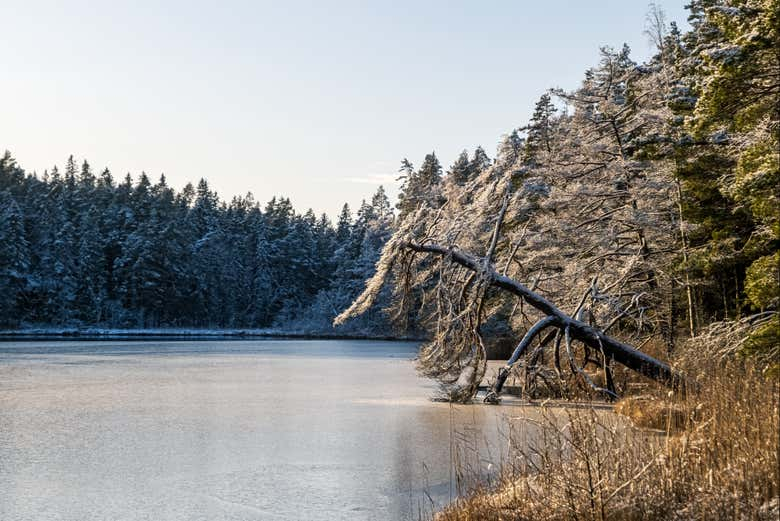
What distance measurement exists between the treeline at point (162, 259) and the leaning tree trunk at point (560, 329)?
150 ft

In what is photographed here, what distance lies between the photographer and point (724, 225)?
621 inches

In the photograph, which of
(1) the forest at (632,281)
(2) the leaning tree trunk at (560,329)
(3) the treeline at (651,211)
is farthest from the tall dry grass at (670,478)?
(2) the leaning tree trunk at (560,329)

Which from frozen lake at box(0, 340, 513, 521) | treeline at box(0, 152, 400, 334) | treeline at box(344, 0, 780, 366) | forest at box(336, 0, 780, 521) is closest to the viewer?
forest at box(336, 0, 780, 521)

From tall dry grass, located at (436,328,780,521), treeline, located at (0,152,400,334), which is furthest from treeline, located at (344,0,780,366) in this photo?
treeline, located at (0,152,400,334)

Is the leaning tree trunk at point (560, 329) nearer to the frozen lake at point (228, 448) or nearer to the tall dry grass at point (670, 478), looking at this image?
the frozen lake at point (228, 448)

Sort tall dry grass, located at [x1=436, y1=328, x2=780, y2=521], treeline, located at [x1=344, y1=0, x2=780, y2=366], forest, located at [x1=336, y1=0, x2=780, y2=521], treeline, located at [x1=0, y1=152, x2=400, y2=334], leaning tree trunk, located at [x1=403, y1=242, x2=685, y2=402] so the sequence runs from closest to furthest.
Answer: tall dry grass, located at [x1=436, y1=328, x2=780, y2=521] → forest, located at [x1=336, y1=0, x2=780, y2=521] → treeline, located at [x1=344, y1=0, x2=780, y2=366] → leaning tree trunk, located at [x1=403, y1=242, x2=685, y2=402] → treeline, located at [x1=0, y1=152, x2=400, y2=334]

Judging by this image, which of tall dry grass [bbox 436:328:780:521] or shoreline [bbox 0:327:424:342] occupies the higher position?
tall dry grass [bbox 436:328:780:521]

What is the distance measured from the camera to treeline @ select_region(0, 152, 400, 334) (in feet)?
222

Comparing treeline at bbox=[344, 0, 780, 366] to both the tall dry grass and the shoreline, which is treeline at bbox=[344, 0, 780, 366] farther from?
the shoreline

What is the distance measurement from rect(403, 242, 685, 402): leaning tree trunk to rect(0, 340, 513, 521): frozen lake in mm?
1923

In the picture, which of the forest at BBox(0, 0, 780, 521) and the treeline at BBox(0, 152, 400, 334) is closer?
the forest at BBox(0, 0, 780, 521)

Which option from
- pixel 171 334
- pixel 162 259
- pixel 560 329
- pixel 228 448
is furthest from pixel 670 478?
pixel 162 259

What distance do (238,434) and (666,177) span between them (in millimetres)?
12153

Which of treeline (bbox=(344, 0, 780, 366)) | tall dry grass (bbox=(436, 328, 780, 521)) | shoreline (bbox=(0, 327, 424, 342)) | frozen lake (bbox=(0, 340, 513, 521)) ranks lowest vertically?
shoreline (bbox=(0, 327, 424, 342))
